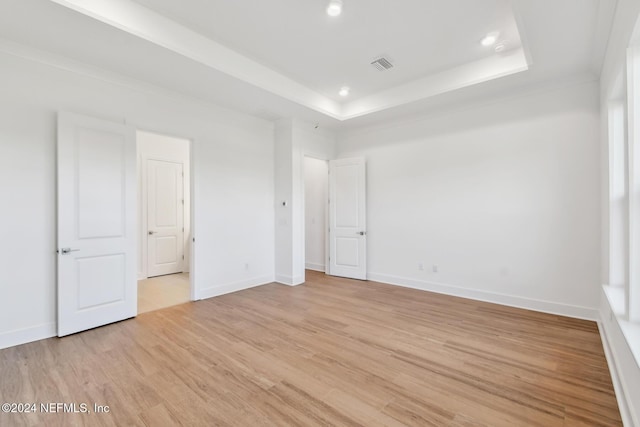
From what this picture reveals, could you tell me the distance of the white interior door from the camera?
229 inches

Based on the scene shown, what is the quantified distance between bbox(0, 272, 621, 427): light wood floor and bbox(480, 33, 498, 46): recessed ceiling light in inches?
126

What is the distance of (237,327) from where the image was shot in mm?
Result: 3279

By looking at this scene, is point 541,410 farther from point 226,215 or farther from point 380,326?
point 226,215

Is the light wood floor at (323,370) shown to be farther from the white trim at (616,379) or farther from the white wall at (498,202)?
the white wall at (498,202)

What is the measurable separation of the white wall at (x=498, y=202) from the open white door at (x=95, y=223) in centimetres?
384

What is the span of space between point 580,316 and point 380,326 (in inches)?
96.9

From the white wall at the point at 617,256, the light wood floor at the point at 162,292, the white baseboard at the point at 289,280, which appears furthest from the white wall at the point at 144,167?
the white wall at the point at 617,256

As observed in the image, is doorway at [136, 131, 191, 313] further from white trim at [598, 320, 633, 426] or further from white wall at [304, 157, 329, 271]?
white trim at [598, 320, 633, 426]

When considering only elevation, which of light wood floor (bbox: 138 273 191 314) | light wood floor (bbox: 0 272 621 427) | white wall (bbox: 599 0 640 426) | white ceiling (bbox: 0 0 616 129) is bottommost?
light wood floor (bbox: 0 272 621 427)

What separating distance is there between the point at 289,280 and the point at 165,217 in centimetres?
310

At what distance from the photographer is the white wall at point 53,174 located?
2801 mm

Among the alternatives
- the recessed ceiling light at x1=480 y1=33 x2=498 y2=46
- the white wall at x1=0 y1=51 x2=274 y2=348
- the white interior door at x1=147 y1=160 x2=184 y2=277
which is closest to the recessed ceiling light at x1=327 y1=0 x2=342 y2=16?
the recessed ceiling light at x1=480 y1=33 x2=498 y2=46

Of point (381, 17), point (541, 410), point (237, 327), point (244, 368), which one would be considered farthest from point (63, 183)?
point (541, 410)

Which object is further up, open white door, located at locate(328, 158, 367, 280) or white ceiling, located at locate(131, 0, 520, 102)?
white ceiling, located at locate(131, 0, 520, 102)
